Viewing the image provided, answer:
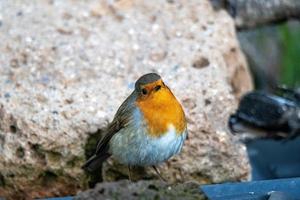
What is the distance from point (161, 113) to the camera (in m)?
5.30

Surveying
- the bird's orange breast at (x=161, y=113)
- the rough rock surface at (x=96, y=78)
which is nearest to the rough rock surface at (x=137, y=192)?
the bird's orange breast at (x=161, y=113)

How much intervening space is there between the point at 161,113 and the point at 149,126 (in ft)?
0.33

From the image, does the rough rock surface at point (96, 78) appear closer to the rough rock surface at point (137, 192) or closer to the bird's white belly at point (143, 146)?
the bird's white belly at point (143, 146)

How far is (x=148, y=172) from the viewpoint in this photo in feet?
19.7

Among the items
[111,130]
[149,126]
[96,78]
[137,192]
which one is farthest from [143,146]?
[137,192]

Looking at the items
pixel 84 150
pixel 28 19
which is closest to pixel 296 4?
pixel 28 19

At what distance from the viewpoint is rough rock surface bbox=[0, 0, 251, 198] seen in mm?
5812

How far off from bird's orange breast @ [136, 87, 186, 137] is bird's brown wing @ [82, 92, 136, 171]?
5.0 inches

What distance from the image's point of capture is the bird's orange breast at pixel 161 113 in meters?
5.28

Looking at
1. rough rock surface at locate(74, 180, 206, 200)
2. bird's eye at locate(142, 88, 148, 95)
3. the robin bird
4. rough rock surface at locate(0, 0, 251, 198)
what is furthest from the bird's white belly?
rough rock surface at locate(74, 180, 206, 200)

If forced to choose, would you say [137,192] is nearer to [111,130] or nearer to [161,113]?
[161,113]

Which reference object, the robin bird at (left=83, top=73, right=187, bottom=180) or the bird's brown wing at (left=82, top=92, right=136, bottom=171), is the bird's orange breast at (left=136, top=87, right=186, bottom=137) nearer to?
the robin bird at (left=83, top=73, right=187, bottom=180)

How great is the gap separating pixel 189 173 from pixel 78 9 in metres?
1.70

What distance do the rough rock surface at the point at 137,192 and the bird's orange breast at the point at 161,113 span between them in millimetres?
1120
